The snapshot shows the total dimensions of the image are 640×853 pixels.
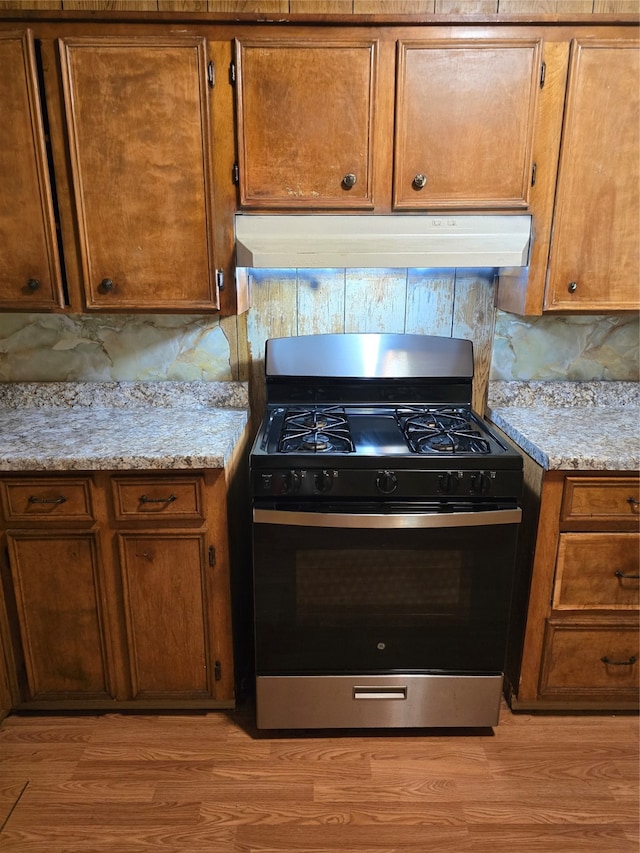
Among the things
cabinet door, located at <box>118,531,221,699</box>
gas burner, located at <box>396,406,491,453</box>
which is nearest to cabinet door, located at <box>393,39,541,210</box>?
gas burner, located at <box>396,406,491,453</box>

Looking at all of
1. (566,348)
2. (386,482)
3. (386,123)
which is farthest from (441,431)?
(386,123)

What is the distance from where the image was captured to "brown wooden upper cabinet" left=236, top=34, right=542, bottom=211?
67.1 inches

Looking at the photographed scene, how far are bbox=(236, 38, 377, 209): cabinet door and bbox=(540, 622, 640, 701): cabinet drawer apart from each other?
5.10 feet

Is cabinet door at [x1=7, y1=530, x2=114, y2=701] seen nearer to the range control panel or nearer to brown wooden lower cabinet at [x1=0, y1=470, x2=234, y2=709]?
brown wooden lower cabinet at [x1=0, y1=470, x2=234, y2=709]

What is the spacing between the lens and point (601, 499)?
5.82 ft

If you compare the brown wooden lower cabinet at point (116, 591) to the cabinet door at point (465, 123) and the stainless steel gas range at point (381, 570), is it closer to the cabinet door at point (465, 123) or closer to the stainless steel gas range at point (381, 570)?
the stainless steel gas range at point (381, 570)

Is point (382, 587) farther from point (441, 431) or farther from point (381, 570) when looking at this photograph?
point (441, 431)

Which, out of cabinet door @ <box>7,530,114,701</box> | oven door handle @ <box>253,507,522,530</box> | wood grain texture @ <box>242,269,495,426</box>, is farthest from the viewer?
wood grain texture @ <box>242,269,495,426</box>

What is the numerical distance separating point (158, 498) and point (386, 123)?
1336 mm

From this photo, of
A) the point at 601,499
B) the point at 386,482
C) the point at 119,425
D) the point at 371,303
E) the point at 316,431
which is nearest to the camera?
the point at 386,482

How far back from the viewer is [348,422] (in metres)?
2.01

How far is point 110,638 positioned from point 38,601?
257 mm

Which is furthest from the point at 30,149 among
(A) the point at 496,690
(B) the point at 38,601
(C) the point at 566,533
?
(A) the point at 496,690

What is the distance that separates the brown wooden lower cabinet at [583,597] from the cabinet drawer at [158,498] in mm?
1073
